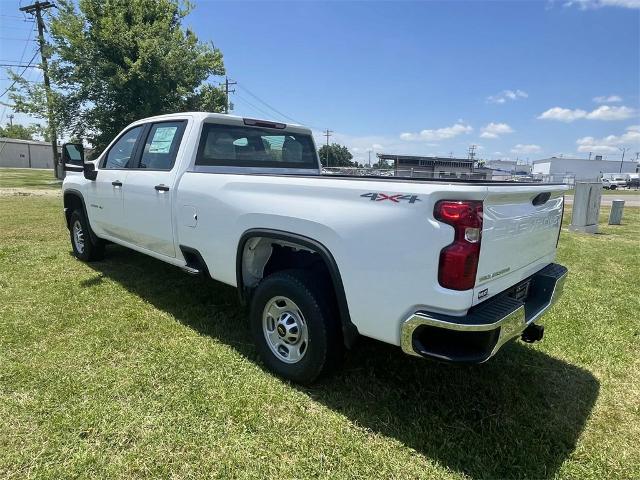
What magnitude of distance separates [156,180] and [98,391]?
1.94 meters

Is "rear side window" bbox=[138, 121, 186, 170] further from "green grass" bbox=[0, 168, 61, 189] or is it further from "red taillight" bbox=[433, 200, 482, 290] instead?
"green grass" bbox=[0, 168, 61, 189]

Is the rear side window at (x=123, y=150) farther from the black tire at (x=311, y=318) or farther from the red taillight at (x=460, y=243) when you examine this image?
the red taillight at (x=460, y=243)


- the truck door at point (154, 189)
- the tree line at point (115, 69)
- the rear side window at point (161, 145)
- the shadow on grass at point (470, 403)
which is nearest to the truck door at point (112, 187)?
the truck door at point (154, 189)

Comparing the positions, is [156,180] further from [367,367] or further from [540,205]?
[540,205]

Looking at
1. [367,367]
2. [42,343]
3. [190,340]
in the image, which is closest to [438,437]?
[367,367]

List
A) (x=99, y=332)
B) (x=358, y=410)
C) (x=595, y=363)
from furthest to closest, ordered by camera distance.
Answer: (x=99, y=332) → (x=595, y=363) → (x=358, y=410)

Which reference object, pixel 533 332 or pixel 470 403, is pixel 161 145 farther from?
pixel 533 332

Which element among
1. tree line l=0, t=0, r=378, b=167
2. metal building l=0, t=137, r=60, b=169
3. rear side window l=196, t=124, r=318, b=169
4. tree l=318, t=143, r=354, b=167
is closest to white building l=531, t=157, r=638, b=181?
tree l=318, t=143, r=354, b=167

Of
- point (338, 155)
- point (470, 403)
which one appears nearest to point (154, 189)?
point (470, 403)

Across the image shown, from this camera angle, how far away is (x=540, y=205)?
2.82m

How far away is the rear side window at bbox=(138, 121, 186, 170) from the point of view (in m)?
4.04

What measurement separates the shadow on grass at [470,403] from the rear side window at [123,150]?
6.70 ft

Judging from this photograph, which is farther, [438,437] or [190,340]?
[190,340]

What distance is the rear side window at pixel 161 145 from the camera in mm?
4043
